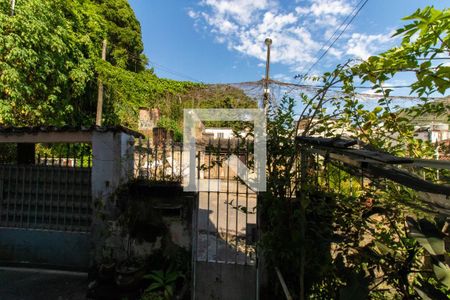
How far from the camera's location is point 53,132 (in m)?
4.07

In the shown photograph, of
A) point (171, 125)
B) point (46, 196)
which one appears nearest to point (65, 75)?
point (46, 196)

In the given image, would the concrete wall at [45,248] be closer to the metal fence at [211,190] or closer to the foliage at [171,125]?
the metal fence at [211,190]

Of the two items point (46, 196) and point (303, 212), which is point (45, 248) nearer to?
point (46, 196)

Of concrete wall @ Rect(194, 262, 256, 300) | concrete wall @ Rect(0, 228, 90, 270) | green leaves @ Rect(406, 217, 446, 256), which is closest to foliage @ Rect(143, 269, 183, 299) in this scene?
concrete wall @ Rect(194, 262, 256, 300)

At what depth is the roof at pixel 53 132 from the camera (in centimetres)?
396

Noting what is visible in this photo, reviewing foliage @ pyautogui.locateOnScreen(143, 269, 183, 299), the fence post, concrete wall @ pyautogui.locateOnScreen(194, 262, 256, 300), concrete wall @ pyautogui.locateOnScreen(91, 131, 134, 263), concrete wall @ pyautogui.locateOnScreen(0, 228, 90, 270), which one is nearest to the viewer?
the fence post

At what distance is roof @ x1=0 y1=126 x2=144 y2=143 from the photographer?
396 cm

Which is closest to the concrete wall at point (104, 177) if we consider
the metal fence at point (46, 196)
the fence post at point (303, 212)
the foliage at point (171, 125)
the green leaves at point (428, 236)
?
the metal fence at point (46, 196)

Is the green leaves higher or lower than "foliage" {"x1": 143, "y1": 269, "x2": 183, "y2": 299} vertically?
higher

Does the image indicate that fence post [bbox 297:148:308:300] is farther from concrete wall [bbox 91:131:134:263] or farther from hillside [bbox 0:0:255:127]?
hillside [bbox 0:0:255:127]

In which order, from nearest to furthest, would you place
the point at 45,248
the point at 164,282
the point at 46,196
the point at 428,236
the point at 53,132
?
the point at 428,236 < the point at 164,282 < the point at 53,132 < the point at 45,248 < the point at 46,196

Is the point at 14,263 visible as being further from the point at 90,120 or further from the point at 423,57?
the point at 90,120

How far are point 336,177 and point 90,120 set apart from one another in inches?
485

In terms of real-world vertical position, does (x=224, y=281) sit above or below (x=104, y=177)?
below
